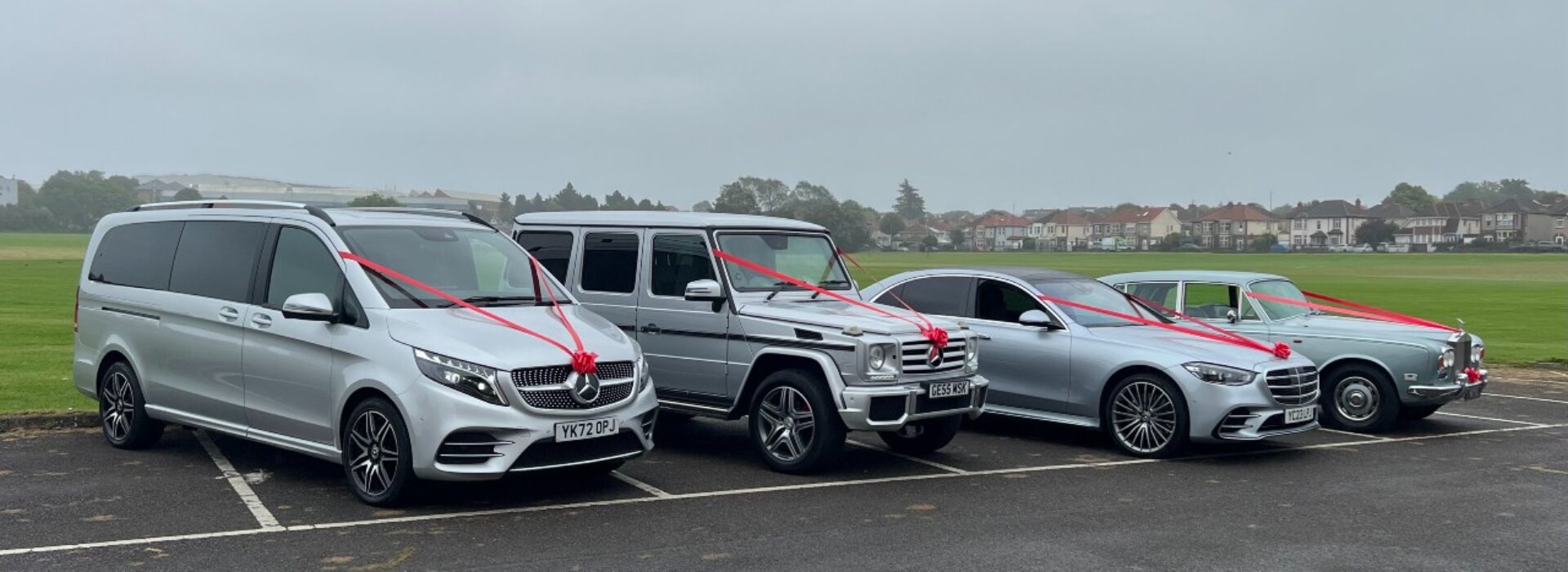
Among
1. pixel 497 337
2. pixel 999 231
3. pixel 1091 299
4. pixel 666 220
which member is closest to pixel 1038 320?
pixel 1091 299

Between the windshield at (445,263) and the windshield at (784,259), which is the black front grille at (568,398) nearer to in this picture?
the windshield at (445,263)

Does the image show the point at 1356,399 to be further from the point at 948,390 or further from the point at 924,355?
the point at 924,355

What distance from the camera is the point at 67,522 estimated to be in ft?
22.6

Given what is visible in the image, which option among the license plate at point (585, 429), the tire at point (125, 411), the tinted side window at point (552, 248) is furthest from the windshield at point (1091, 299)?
the tire at point (125, 411)

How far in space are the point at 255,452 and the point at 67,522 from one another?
2276mm

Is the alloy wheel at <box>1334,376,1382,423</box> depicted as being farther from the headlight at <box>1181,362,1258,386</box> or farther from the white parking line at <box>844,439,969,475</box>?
the white parking line at <box>844,439,969,475</box>

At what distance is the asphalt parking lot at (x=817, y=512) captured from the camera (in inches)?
251

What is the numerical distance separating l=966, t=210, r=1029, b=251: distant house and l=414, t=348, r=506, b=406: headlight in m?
135

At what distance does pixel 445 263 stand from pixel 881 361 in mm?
3014

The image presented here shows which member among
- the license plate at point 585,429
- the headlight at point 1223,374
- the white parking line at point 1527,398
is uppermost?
the headlight at point 1223,374

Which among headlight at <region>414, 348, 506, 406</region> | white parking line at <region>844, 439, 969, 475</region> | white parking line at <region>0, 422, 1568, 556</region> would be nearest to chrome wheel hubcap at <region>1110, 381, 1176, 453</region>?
white parking line at <region>0, 422, 1568, 556</region>

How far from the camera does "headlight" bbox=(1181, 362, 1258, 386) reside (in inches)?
382

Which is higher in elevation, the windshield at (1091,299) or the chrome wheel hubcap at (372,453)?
the windshield at (1091,299)

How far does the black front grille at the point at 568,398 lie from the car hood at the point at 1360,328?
7.66m
